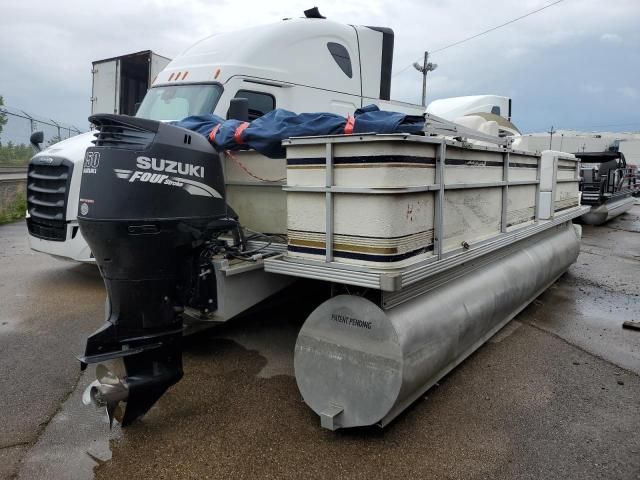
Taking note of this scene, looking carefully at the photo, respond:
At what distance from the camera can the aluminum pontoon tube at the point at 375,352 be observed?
10.2ft

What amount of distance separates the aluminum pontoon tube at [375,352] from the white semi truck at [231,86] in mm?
3371

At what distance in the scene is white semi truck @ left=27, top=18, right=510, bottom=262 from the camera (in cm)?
596

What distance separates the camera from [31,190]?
21.1ft

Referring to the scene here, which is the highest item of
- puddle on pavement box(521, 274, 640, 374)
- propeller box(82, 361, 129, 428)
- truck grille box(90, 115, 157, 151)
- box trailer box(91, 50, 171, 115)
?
box trailer box(91, 50, 171, 115)

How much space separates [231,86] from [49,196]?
2490 mm

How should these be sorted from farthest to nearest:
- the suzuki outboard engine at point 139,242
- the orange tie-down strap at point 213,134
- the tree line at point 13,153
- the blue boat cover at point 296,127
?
1. the tree line at point 13,153
2. the orange tie-down strap at point 213,134
3. the blue boat cover at point 296,127
4. the suzuki outboard engine at point 139,242

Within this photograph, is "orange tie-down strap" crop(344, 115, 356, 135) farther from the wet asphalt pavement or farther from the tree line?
the tree line

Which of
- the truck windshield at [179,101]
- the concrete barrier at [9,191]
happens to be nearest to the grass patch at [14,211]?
the concrete barrier at [9,191]

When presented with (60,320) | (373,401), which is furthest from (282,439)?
(60,320)

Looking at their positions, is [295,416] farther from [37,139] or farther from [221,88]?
[37,139]

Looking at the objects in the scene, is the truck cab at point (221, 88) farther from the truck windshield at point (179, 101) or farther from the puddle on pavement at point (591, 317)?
the puddle on pavement at point (591, 317)

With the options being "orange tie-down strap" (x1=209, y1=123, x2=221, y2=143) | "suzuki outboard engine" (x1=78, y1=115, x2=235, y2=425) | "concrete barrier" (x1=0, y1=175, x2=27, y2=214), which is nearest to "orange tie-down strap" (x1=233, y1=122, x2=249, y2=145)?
"orange tie-down strap" (x1=209, y1=123, x2=221, y2=143)

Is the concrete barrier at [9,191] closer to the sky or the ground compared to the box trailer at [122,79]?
closer to the ground

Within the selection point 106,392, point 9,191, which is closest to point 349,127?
point 106,392
